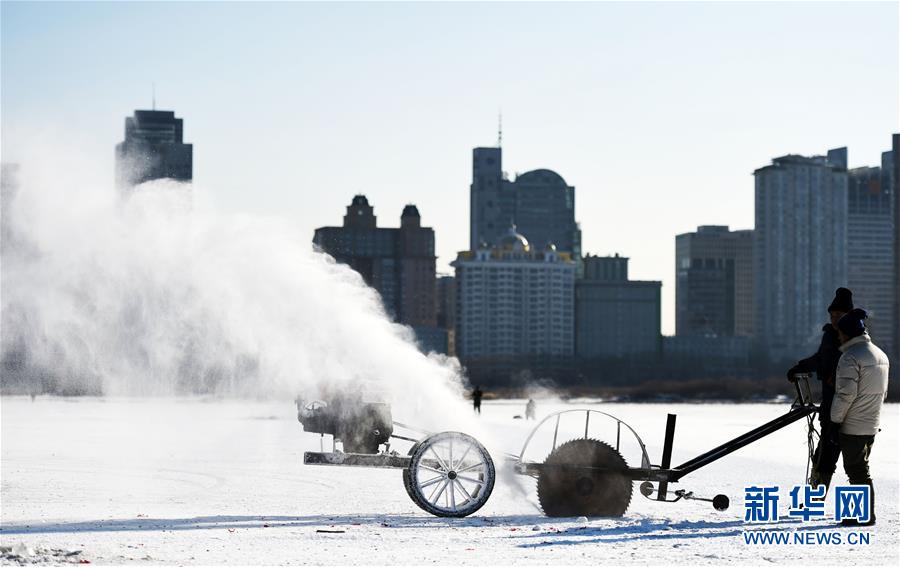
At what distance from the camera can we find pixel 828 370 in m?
16.0

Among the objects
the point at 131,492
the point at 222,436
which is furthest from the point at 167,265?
the point at 222,436

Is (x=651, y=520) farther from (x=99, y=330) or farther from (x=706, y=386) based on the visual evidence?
(x=706, y=386)

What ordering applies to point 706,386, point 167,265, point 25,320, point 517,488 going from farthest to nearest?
point 706,386
point 25,320
point 167,265
point 517,488

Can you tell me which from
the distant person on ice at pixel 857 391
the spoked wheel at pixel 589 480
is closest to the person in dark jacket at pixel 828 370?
the distant person on ice at pixel 857 391

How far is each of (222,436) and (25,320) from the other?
13002mm

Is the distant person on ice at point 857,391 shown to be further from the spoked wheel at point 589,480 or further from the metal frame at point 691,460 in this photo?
the spoked wheel at point 589,480

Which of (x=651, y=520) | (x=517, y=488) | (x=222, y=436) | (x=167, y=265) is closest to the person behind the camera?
(x=651, y=520)

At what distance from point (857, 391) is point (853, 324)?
0.72m

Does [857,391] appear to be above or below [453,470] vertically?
above

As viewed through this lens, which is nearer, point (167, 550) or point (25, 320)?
point (167, 550)

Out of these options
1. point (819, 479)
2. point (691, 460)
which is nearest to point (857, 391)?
point (819, 479)

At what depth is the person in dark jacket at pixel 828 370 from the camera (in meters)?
15.9

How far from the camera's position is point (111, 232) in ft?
78.0

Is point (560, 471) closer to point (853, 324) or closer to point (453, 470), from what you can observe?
point (453, 470)
